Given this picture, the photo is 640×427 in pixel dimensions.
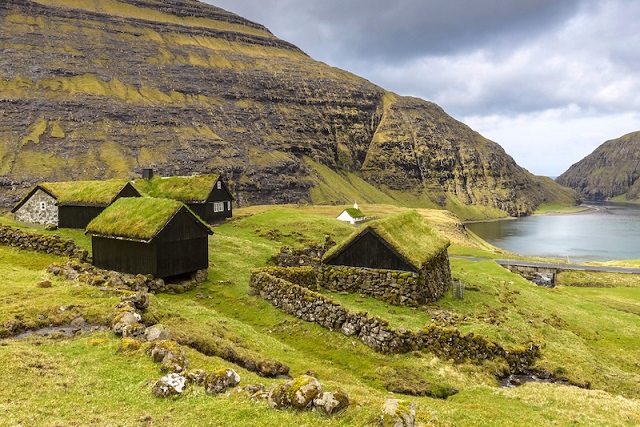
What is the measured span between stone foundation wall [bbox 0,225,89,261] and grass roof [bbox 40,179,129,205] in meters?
8.53

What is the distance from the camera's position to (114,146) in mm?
148125

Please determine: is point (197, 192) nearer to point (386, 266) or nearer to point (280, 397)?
point (386, 266)

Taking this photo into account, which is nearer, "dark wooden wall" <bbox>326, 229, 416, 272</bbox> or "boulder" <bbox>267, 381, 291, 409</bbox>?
"boulder" <bbox>267, 381, 291, 409</bbox>

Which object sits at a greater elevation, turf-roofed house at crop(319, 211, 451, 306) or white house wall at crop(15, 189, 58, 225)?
white house wall at crop(15, 189, 58, 225)

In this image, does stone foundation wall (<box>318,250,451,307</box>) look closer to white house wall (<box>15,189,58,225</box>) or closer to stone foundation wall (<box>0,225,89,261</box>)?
stone foundation wall (<box>0,225,89,261</box>)

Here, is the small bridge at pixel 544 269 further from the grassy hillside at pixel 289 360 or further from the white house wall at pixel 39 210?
the white house wall at pixel 39 210

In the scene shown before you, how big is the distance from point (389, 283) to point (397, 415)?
65.5ft

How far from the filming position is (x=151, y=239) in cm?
2920

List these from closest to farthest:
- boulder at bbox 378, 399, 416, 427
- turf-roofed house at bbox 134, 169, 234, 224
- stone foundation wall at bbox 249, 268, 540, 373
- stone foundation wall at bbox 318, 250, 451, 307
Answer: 1. boulder at bbox 378, 399, 416, 427
2. stone foundation wall at bbox 249, 268, 540, 373
3. stone foundation wall at bbox 318, 250, 451, 307
4. turf-roofed house at bbox 134, 169, 234, 224

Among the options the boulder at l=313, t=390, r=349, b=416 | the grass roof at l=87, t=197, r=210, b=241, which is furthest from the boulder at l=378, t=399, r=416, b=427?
the grass roof at l=87, t=197, r=210, b=241

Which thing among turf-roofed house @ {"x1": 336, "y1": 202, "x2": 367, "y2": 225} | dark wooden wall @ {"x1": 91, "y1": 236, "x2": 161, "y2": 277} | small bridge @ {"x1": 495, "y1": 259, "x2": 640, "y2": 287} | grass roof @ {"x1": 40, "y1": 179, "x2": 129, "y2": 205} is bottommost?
small bridge @ {"x1": 495, "y1": 259, "x2": 640, "y2": 287}

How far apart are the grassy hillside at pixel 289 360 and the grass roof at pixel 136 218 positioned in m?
4.85

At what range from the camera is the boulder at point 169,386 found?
11.9 m

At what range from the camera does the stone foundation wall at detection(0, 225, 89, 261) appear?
35.8 m
